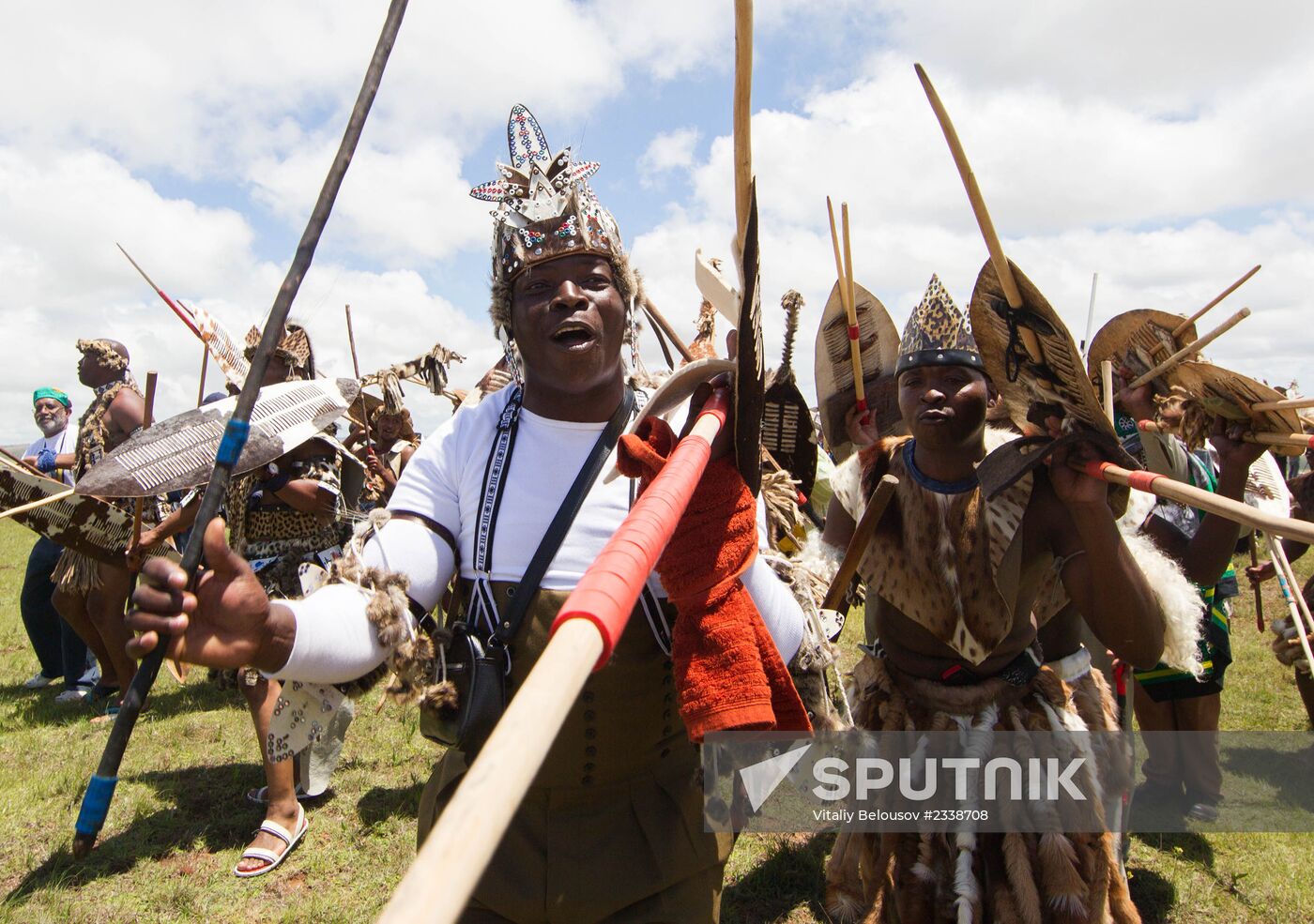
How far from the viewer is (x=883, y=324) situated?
3.48 m

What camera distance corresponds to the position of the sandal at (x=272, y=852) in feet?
13.0

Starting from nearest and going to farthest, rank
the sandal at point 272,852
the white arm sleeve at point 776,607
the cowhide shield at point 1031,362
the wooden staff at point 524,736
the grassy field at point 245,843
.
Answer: the wooden staff at point 524,736 → the white arm sleeve at point 776,607 → the cowhide shield at point 1031,362 → the grassy field at point 245,843 → the sandal at point 272,852

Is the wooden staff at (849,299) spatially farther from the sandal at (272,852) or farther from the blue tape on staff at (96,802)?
the sandal at (272,852)

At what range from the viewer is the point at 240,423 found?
4.42ft

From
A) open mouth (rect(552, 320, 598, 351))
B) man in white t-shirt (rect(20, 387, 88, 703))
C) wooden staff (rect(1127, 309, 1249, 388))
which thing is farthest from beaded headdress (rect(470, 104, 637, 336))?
man in white t-shirt (rect(20, 387, 88, 703))

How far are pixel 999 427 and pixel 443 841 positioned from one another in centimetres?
247

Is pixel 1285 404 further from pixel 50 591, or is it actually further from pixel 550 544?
pixel 50 591

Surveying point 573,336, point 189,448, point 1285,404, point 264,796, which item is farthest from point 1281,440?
point 264,796

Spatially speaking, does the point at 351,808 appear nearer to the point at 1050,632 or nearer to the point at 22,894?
the point at 22,894

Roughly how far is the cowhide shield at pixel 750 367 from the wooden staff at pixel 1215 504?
72cm

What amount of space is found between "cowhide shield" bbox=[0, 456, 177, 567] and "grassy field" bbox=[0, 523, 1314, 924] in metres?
1.42

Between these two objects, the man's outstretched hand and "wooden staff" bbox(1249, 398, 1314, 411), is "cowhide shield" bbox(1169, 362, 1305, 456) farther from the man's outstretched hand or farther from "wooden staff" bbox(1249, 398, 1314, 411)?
the man's outstretched hand

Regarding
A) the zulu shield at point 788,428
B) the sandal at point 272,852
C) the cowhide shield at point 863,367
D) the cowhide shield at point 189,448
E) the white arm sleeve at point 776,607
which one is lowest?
the sandal at point 272,852

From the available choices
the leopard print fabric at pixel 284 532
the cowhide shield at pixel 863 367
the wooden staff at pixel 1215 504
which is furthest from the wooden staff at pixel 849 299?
the leopard print fabric at pixel 284 532
